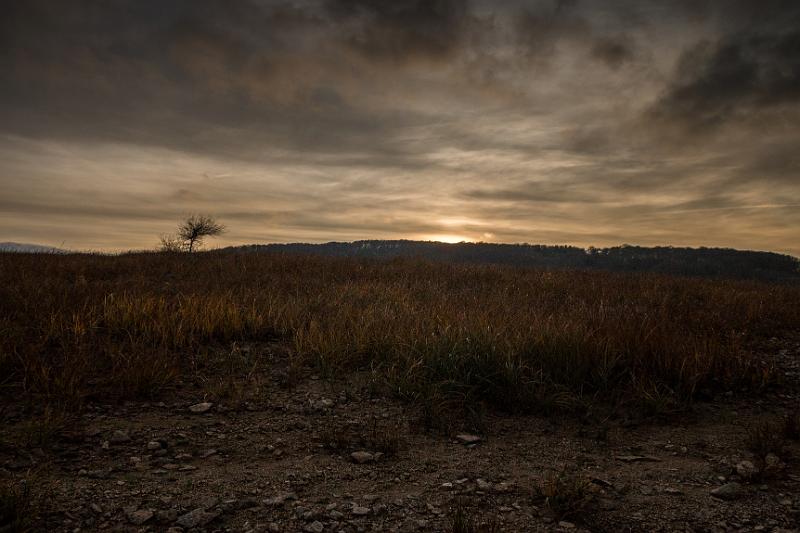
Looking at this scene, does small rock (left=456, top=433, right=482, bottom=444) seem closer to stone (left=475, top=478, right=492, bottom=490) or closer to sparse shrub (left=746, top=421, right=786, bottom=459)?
stone (left=475, top=478, right=492, bottom=490)

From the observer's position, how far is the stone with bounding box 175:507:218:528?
7.75 feet

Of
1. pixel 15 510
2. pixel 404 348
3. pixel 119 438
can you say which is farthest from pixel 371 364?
pixel 15 510

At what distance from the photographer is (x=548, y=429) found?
3.84 meters

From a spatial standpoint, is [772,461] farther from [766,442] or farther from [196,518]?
[196,518]

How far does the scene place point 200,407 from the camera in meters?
3.93

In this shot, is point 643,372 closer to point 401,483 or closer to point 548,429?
point 548,429

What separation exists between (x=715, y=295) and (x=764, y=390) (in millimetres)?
6581

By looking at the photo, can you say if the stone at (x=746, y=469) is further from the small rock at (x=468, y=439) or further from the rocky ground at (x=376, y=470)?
the small rock at (x=468, y=439)

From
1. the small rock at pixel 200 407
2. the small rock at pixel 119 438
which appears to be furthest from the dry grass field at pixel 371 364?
the small rock at pixel 119 438

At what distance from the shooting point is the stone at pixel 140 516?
93.1 inches

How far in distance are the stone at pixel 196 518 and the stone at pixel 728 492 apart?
10.4ft

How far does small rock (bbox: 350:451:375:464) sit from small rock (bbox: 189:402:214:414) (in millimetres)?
1624

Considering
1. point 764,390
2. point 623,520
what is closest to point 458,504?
point 623,520

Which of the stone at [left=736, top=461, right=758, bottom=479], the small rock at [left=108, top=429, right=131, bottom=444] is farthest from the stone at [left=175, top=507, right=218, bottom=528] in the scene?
the stone at [left=736, top=461, right=758, bottom=479]
